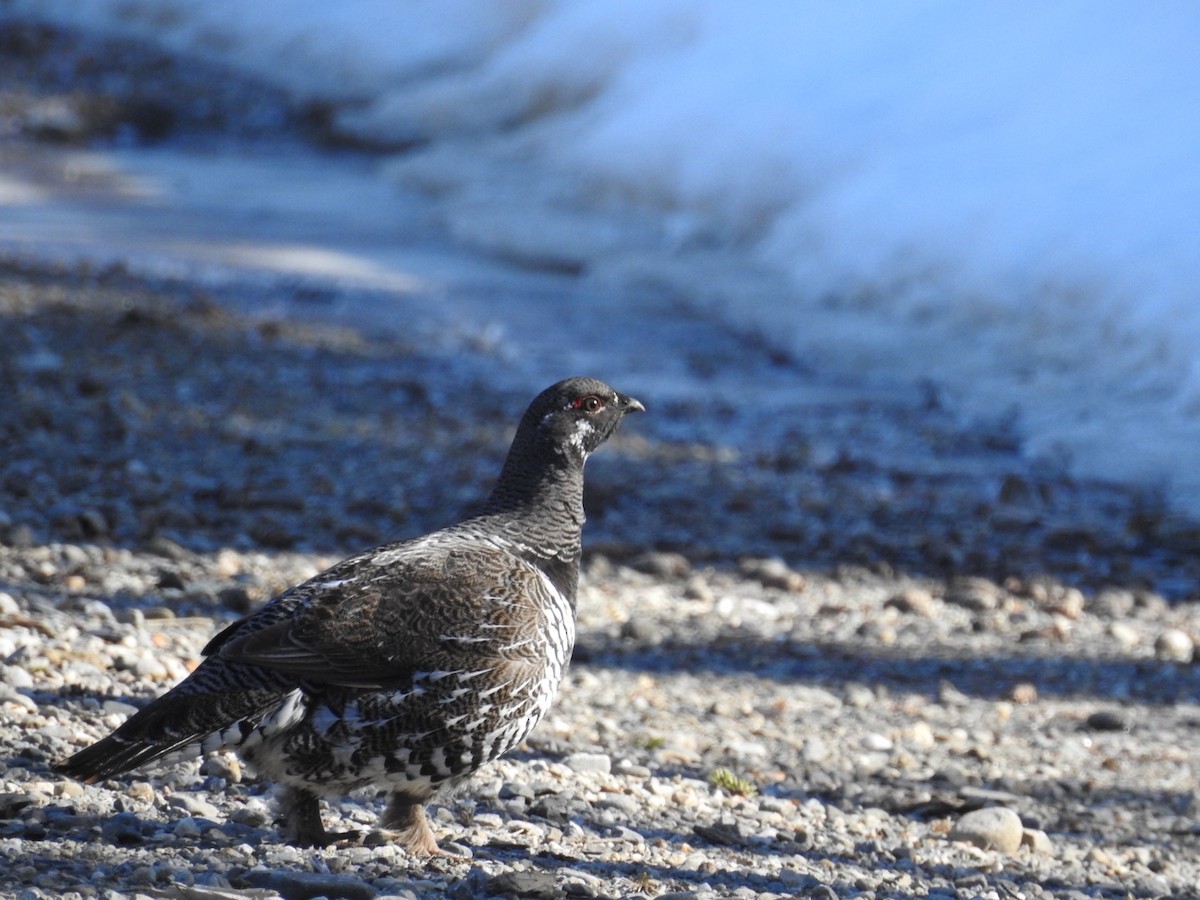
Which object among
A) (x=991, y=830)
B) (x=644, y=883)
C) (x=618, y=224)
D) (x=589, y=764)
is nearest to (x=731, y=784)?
(x=589, y=764)

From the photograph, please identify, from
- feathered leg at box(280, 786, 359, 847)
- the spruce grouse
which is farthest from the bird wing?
feathered leg at box(280, 786, 359, 847)

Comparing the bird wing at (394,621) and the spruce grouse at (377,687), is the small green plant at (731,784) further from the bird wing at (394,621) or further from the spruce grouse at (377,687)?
the bird wing at (394,621)

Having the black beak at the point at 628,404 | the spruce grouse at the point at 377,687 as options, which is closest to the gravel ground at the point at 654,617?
the spruce grouse at the point at 377,687

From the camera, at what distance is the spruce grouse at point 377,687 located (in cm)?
459

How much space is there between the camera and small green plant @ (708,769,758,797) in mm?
6027

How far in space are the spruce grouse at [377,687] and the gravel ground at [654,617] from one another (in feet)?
0.70

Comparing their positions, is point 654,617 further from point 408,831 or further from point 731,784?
point 408,831

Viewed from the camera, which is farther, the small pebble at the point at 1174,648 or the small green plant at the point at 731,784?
the small pebble at the point at 1174,648

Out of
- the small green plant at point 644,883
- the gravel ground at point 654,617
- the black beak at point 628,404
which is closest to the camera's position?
the small green plant at point 644,883

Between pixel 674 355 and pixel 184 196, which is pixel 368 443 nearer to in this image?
pixel 674 355

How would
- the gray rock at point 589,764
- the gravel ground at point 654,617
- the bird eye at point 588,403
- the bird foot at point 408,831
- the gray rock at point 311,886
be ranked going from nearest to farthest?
the gray rock at point 311,886
the bird foot at point 408,831
the gravel ground at point 654,617
the bird eye at point 588,403
the gray rock at point 589,764

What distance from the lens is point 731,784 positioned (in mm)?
6023

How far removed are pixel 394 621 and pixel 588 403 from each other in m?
1.11

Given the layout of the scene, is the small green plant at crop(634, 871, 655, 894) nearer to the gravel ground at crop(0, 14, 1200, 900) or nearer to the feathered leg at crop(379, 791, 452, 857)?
the gravel ground at crop(0, 14, 1200, 900)
